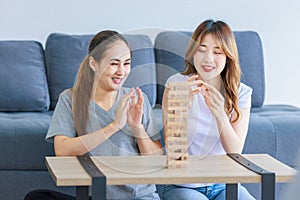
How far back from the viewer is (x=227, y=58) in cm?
235

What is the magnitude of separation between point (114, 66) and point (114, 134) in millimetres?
308

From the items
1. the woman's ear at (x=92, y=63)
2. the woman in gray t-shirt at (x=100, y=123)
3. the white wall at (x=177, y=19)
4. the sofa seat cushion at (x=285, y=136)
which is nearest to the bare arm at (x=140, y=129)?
the woman in gray t-shirt at (x=100, y=123)

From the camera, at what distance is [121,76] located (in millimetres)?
2010

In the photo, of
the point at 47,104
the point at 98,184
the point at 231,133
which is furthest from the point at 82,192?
the point at 47,104

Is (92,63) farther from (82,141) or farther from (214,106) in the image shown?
(214,106)

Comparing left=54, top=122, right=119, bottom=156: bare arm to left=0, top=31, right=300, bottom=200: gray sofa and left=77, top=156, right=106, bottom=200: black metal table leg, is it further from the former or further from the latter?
left=0, top=31, right=300, bottom=200: gray sofa

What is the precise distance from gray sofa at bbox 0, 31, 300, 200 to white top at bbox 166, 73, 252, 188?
1.38 feet

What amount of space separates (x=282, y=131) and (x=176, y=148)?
134cm

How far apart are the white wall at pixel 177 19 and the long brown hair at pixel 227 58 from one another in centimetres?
148

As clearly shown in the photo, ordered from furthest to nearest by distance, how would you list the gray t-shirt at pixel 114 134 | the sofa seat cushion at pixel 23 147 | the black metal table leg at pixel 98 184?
the sofa seat cushion at pixel 23 147 → the gray t-shirt at pixel 114 134 → the black metal table leg at pixel 98 184

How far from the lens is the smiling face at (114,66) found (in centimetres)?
198

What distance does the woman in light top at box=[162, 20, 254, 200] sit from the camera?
2.21 m

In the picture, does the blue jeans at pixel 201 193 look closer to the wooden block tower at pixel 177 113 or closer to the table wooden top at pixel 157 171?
the table wooden top at pixel 157 171

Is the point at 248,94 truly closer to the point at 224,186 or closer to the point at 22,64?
the point at 224,186
